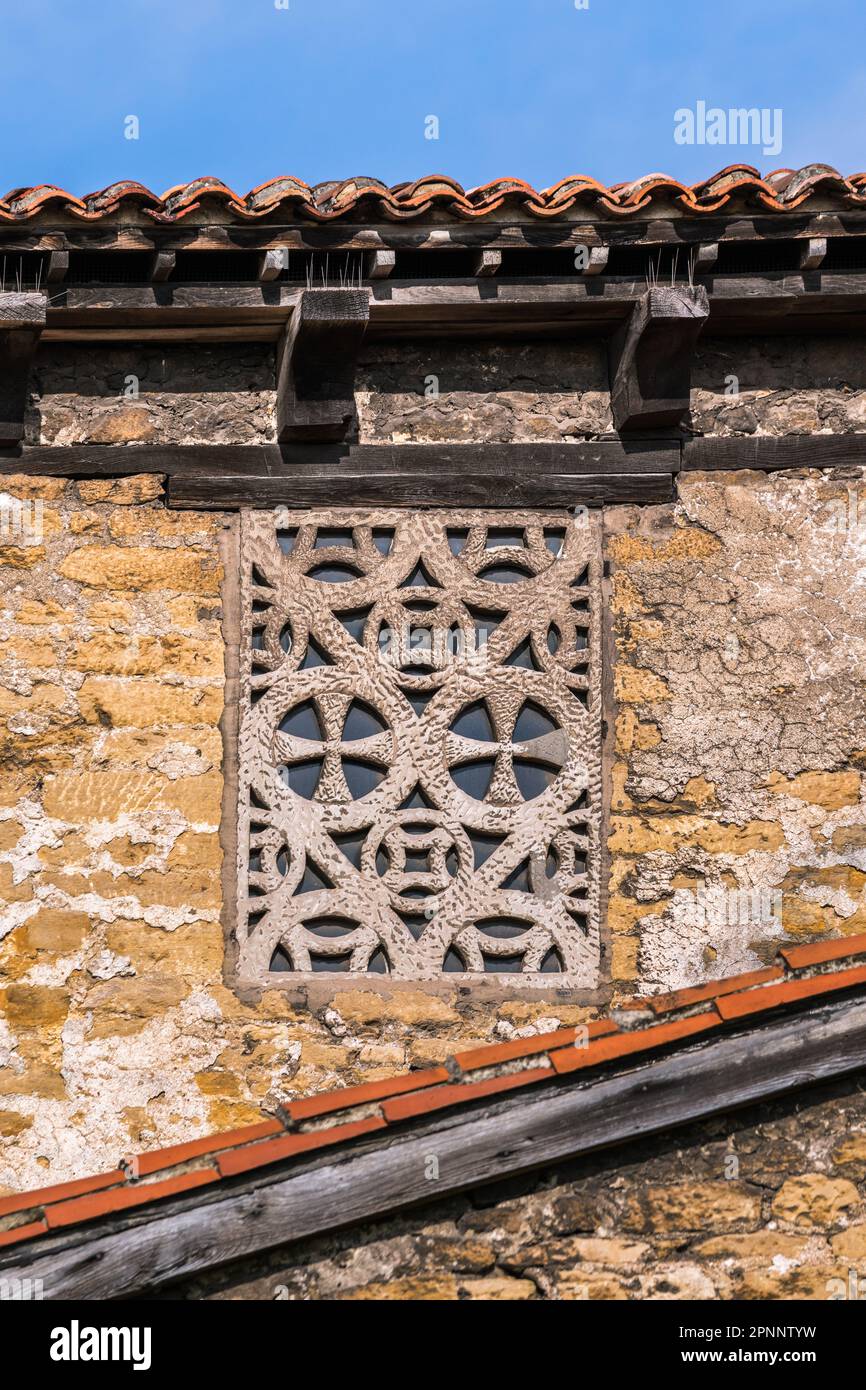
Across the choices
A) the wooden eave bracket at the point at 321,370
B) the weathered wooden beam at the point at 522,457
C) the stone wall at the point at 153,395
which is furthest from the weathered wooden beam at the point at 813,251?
the stone wall at the point at 153,395

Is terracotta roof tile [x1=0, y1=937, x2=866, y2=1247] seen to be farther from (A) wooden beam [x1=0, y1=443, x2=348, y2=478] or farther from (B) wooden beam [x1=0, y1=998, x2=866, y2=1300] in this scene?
(A) wooden beam [x1=0, y1=443, x2=348, y2=478]

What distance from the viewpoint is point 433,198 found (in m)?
5.98

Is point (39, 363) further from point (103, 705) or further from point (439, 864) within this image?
point (439, 864)

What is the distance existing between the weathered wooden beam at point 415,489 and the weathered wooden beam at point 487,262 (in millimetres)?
716

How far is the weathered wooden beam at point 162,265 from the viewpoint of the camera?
602 centimetres

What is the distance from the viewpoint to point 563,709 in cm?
614

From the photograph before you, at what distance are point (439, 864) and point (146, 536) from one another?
1.58 m

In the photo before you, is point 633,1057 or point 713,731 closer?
point 633,1057

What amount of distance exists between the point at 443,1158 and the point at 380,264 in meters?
3.23

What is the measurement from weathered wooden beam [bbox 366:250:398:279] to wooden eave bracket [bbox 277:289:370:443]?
92mm

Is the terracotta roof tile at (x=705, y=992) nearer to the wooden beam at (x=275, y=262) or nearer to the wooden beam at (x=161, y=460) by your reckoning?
the wooden beam at (x=161, y=460)

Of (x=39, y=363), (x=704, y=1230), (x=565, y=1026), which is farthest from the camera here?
(x=39, y=363)
